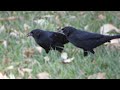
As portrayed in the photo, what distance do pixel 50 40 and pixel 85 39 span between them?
463mm

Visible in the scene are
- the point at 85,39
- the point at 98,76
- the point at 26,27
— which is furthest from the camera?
the point at 26,27

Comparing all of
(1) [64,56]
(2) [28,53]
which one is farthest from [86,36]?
(2) [28,53]

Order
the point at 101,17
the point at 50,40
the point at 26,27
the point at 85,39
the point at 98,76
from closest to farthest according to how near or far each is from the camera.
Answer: the point at 98,76 < the point at 85,39 < the point at 50,40 < the point at 26,27 < the point at 101,17

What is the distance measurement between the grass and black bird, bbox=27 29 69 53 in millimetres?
74

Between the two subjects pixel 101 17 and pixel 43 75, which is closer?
pixel 43 75

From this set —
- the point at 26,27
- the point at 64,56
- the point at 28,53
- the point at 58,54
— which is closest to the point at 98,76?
the point at 64,56

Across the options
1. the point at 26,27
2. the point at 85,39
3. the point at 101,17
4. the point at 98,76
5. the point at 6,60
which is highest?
the point at 101,17

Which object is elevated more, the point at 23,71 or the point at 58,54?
the point at 58,54

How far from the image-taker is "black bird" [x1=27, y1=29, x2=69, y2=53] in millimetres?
5355

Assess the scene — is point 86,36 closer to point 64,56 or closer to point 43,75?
point 64,56

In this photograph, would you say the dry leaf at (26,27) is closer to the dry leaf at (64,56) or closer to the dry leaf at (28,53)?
the dry leaf at (28,53)

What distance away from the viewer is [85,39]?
5117mm

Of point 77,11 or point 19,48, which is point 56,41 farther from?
point 77,11

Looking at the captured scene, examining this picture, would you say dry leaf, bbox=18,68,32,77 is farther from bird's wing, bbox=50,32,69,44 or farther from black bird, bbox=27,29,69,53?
bird's wing, bbox=50,32,69,44
